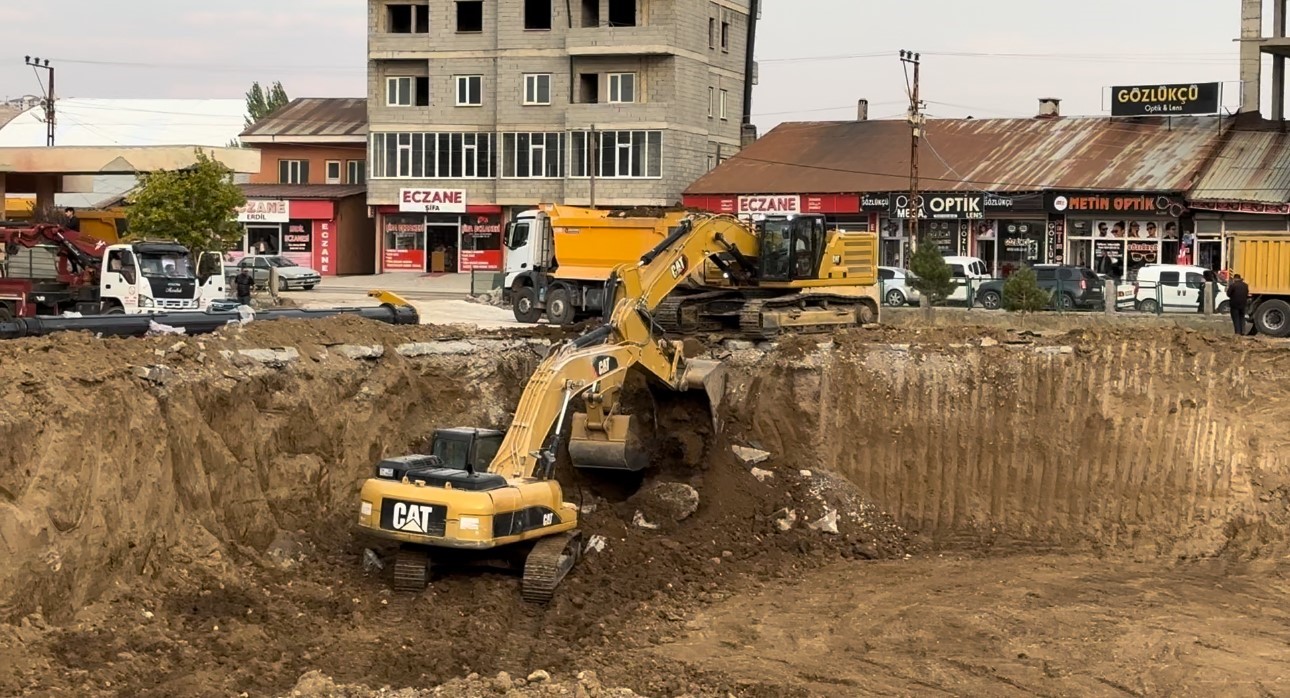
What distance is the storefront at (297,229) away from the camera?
198 ft

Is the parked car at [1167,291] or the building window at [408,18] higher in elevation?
the building window at [408,18]

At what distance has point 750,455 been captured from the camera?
2016cm

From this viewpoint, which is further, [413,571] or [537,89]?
[537,89]

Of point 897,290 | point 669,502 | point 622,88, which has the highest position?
point 622,88

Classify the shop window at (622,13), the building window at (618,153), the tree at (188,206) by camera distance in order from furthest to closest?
1. the shop window at (622,13)
2. the building window at (618,153)
3. the tree at (188,206)

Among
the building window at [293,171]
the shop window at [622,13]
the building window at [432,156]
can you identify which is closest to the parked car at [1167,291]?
the shop window at [622,13]

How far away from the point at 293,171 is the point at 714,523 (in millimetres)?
50783

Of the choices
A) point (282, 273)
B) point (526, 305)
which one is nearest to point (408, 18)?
point (282, 273)

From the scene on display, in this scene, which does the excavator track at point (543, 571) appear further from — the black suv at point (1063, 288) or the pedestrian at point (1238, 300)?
the black suv at point (1063, 288)

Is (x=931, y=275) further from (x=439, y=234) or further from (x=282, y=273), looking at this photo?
(x=439, y=234)

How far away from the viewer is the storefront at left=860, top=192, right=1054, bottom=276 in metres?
49.3

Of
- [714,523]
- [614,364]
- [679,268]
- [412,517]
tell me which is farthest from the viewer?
[679,268]

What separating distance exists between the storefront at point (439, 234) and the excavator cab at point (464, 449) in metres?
43.7

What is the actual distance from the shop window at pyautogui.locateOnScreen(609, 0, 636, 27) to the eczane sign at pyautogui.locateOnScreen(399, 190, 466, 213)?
9268 mm
